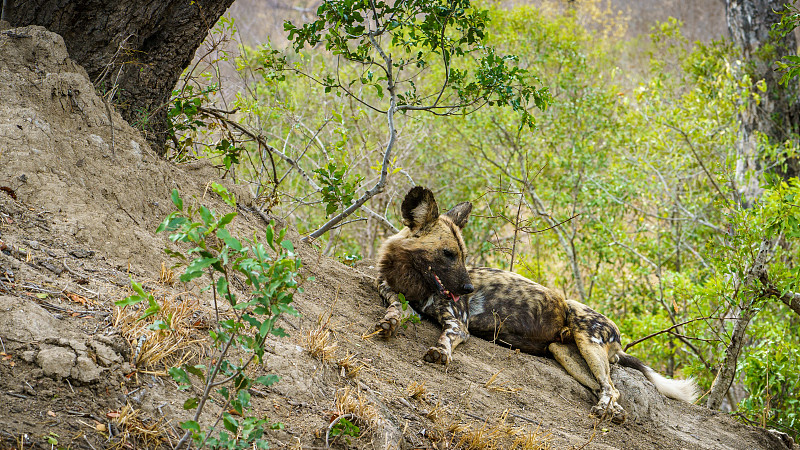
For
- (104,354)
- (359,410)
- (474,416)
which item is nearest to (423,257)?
(474,416)

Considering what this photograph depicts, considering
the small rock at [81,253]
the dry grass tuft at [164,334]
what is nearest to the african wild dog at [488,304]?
the dry grass tuft at [164,334]

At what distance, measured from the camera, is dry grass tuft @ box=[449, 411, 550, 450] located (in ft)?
8.71

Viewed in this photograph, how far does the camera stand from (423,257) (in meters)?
4.27

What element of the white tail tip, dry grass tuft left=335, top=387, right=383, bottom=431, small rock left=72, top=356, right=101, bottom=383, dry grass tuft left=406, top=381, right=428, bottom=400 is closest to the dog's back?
the white tail tip

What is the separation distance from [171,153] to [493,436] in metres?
2.70

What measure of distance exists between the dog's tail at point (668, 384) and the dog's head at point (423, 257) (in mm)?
1351

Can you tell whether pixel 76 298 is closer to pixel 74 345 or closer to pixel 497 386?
pixel 74 345

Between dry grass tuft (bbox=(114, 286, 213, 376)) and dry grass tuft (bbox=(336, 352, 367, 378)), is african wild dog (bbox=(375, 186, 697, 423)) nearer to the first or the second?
dry grass tuft (bbox=(336, 352, 367, 378))

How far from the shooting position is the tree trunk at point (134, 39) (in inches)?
128

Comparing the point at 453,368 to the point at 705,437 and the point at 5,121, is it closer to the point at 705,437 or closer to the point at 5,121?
the point at 705,437

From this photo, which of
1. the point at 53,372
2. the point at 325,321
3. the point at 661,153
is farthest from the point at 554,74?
the point at 53,372

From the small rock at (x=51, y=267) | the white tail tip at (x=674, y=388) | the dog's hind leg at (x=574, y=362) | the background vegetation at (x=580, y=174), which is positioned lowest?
the small rock at (x=51, y=267)

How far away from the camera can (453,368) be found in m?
3.50

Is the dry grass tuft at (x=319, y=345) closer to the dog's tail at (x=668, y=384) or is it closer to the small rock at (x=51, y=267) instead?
the small rock at (x=51, y=267)
